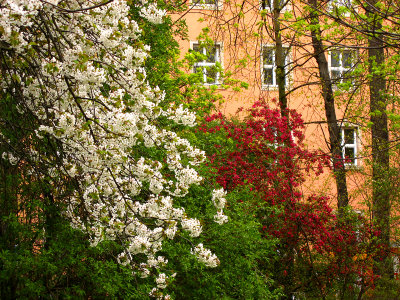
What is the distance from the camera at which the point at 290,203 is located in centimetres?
903

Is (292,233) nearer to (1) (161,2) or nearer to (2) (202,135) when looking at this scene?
(2) (202,135)

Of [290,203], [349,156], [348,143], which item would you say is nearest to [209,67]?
[290,203]

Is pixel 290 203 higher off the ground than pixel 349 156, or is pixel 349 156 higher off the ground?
pixel 349 156

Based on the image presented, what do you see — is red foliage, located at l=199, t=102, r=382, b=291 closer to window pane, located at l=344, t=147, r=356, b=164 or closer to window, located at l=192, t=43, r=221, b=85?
window pane, located at l=344, t=147, r=356, b=164

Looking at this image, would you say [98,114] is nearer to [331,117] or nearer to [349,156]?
[331,117]

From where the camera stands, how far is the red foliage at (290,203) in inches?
348

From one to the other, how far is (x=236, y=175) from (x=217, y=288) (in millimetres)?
2892

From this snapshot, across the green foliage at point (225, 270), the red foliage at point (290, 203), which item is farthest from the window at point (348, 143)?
the green foliage at point (225, 270)

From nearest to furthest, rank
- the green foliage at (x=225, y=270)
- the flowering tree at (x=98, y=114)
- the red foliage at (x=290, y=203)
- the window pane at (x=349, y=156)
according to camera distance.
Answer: the flowering tree at (x=98, y=114) < the green foliage at (x=225, y=270) < the window pane at (x=349, y=156) < the red foliage at (x=290, y=203)

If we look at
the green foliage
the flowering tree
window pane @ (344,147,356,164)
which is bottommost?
the green foliage

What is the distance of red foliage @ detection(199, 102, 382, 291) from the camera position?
8.85m

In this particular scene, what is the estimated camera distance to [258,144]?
9.67 meters

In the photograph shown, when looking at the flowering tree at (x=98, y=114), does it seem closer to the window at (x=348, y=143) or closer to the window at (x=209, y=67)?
the window at (x=348, y=143)

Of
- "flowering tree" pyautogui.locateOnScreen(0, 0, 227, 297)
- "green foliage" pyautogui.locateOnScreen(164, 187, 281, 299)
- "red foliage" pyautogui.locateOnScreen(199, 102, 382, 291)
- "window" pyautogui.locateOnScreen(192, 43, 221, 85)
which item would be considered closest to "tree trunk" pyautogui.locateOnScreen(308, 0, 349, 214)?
"red foliage" pyautogui.locateOnScreen(199, 102, 382, 291)
